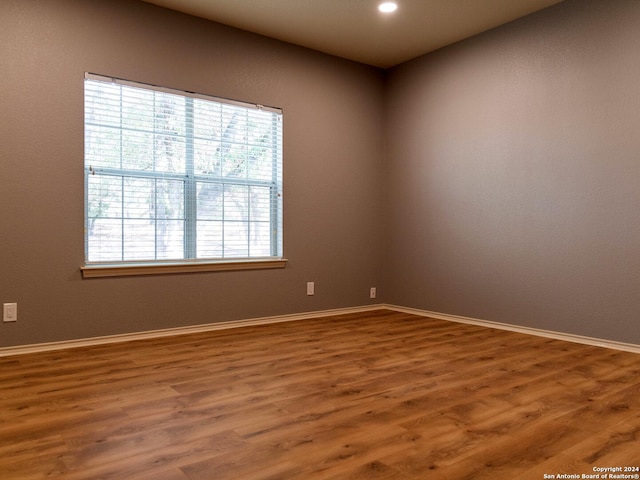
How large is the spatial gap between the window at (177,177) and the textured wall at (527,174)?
149cm

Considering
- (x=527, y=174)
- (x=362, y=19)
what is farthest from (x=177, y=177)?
(x=527, y=174)

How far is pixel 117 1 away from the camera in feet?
12.2

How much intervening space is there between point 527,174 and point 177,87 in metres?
2.97

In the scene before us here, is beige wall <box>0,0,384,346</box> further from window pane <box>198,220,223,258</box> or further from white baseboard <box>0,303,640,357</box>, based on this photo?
window pane <box>198,220,223,258</box>

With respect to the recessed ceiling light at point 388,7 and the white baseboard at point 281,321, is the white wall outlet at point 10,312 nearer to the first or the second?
the white baseboard at point 281,321

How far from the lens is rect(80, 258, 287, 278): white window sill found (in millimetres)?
3641

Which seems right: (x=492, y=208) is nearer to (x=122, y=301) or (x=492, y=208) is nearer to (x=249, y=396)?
(x=249, y=396)

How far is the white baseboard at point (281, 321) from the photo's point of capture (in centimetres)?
345

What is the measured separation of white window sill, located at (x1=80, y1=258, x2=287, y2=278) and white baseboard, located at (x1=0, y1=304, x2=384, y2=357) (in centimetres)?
46

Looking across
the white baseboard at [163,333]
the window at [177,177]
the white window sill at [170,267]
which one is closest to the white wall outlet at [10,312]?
the white baseboard at [163,333]

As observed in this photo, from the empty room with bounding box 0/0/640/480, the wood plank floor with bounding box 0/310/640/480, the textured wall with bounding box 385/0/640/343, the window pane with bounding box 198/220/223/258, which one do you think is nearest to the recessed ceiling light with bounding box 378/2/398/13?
the empty room with bounding box 0/0/640/480

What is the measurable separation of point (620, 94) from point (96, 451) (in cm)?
392

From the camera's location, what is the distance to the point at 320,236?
16.0 feet

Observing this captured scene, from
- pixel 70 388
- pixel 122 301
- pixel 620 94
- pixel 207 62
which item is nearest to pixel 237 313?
pixel 122 301
